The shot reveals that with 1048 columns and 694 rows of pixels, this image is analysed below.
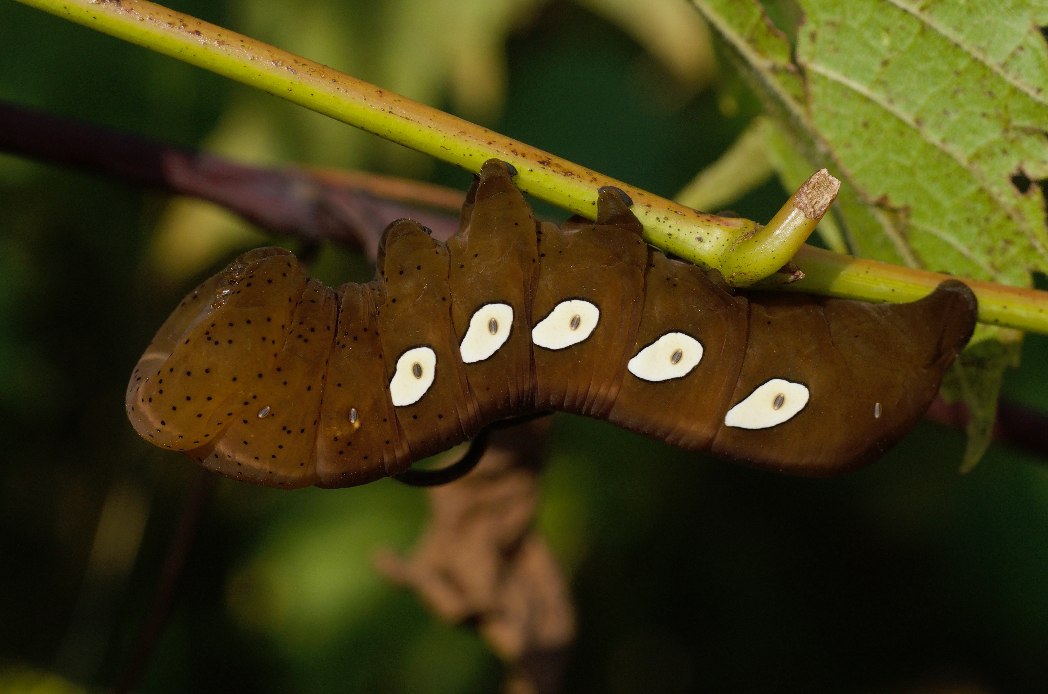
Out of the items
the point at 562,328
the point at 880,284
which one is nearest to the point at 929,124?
the point at 880,284

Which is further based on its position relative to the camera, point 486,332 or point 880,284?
point 486,332

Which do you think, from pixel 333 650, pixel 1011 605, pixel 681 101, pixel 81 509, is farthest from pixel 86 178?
pixel 1011 605

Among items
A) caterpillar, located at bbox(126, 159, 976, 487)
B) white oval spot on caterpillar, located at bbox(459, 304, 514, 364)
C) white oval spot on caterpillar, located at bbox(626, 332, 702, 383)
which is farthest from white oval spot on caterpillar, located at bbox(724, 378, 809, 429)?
white oval spot on caterpillar, located at bbox(459, 304, 514, 364)

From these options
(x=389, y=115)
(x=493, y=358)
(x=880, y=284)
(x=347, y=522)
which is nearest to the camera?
(x=389, y=115)

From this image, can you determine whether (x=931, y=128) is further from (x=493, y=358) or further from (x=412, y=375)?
(x=412, y=375)

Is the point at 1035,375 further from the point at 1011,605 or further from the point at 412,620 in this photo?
the point at 412,620

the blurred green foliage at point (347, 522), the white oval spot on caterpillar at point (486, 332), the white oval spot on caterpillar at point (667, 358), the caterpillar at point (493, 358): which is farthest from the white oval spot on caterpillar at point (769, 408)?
the blurred green foliage at point (347, 522)
